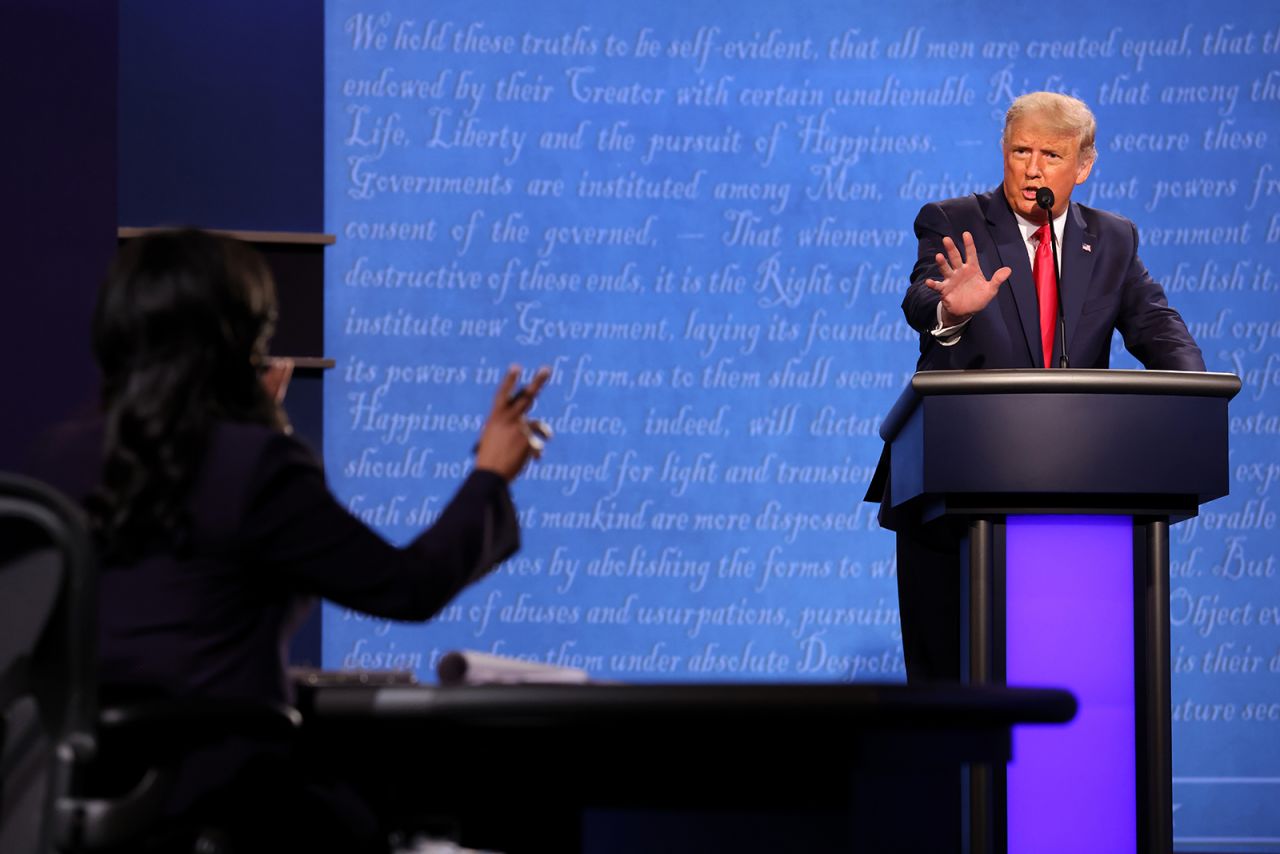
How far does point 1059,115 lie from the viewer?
3438mm

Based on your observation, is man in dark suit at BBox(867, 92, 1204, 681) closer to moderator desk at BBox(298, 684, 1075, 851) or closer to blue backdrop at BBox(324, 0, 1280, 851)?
moderator desk at BBox(298, 684, 1075, 851)

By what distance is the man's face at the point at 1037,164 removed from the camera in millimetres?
3391

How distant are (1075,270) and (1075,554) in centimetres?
88

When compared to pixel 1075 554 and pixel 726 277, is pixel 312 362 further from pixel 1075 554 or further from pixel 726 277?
pixel 1075 554

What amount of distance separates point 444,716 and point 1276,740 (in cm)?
420

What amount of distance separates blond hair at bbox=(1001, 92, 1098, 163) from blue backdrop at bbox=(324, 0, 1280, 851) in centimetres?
156

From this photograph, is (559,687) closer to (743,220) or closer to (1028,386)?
(1028,386)

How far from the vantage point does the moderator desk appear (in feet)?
5.06

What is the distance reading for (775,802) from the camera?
159cm

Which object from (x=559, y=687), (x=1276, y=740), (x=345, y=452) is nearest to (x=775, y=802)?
(x=559, y=687)

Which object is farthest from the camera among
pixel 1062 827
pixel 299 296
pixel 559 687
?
pixel 299 296

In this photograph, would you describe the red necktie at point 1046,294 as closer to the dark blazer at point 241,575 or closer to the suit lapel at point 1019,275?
the suit lapel at point 1019,275

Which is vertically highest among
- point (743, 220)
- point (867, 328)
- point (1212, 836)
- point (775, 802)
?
point (743, 220)

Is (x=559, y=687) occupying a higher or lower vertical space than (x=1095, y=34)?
lower
